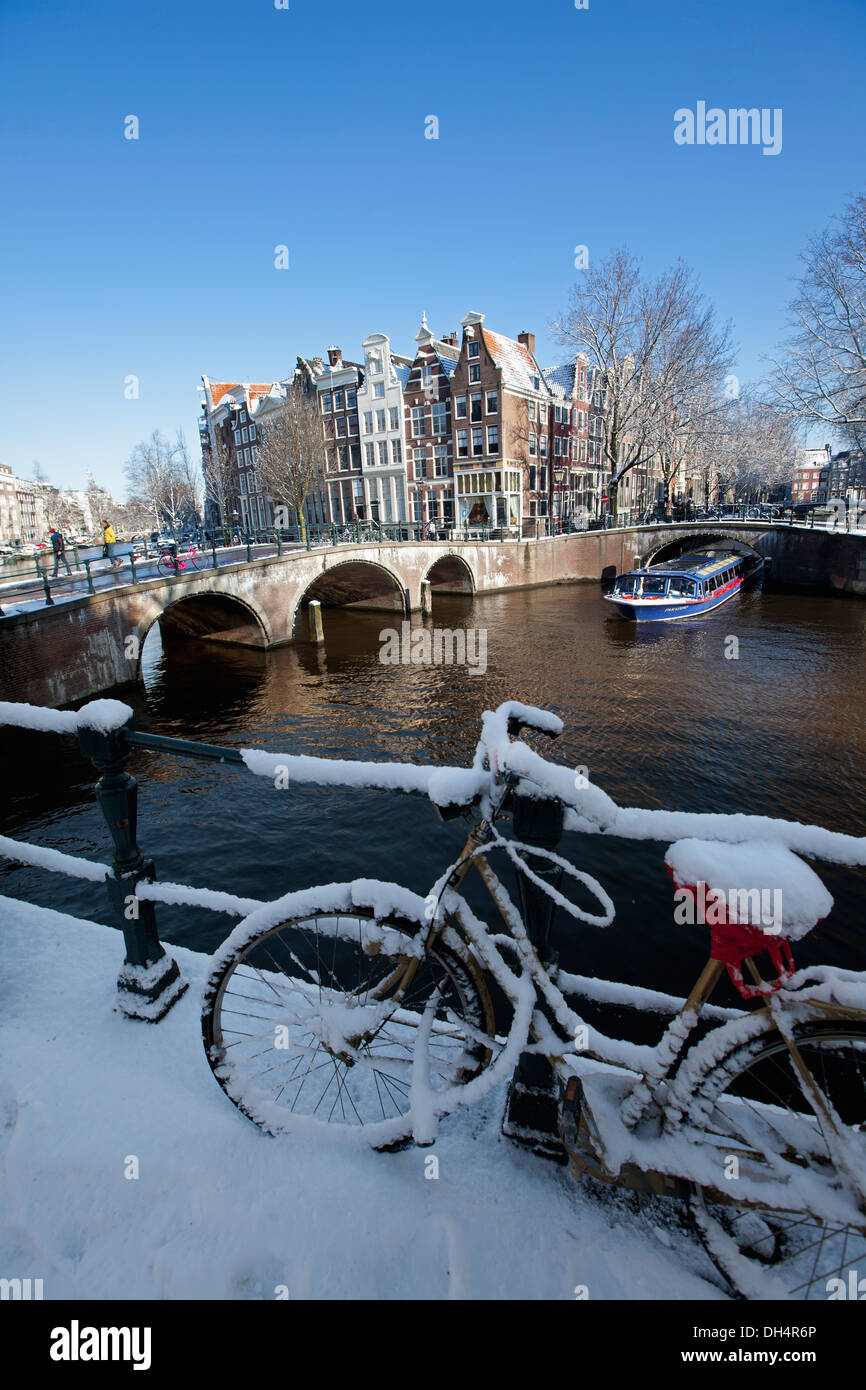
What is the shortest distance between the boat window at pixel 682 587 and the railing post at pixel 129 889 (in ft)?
84.0

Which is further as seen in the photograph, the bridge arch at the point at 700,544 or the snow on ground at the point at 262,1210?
the bridge arch at the point at 700,544

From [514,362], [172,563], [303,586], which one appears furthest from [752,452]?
[172,563]

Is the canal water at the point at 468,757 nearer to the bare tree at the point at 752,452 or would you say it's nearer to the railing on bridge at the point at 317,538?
the railing on bridge at the point at 317,538

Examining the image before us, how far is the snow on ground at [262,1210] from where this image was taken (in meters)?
1.80

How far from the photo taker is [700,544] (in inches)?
1876

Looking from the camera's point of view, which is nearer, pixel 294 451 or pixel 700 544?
pixel 294 451

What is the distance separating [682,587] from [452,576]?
1362 cm

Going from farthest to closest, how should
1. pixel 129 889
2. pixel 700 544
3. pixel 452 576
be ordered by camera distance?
pixel 700 544 < pixel 452 576 < pixel 129 889

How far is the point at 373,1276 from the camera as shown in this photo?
1805mm

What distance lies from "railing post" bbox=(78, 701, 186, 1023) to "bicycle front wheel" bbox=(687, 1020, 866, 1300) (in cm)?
210

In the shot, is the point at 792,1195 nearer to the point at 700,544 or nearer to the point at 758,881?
the point at 758,881

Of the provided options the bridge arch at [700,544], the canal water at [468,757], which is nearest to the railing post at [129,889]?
the canal water at [468,757]

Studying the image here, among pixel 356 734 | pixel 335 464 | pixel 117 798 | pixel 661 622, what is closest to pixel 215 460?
pixel 335 464
